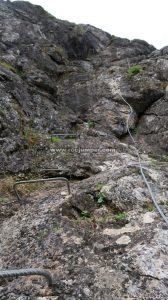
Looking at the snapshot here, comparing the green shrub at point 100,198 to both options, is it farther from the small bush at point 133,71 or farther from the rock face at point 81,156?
the small bush at point 133,71

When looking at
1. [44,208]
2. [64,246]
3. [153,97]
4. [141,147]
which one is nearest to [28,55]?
[153,97]

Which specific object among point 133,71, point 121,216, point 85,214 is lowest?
point 85,214

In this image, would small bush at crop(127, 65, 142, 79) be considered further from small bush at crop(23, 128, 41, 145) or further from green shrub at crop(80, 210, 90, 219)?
green shrub at crop(80, 210, 90, 219)

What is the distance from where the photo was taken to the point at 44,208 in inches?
235

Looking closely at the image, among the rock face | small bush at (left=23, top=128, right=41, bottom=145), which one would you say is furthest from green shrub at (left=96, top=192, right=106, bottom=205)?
small bush at (left=23, top=128, right=41, bottom=145)

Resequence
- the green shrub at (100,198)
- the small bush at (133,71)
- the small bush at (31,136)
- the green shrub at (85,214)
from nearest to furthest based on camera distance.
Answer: the green shrub at (85,214) < the green shrub at (100,198) < the small bush at (31,136) < the small bush at (133,71)

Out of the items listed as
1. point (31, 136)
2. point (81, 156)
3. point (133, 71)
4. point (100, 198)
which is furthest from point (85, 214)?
point (133, 71)

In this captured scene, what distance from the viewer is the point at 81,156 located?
→ 8453 mm

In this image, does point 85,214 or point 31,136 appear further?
point 31,136

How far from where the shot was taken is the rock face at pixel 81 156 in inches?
174

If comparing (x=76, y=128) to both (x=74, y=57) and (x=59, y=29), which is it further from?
(x=59, y=29)

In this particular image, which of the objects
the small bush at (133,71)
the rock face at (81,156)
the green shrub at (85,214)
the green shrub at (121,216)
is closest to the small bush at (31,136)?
the rock face at (81,156)

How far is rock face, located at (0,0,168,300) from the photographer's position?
14.5ft

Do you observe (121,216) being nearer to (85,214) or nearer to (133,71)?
(85,214)
